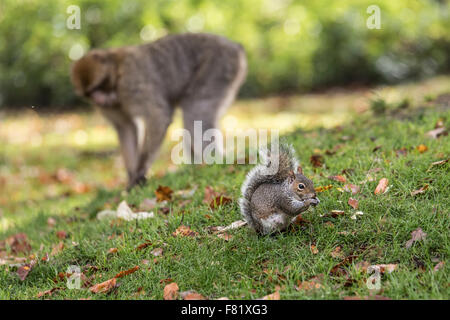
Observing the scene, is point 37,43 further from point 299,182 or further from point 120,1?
point 299,182

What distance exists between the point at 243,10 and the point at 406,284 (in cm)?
1116

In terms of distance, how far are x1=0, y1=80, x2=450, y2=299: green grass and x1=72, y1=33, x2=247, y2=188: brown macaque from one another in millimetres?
1375

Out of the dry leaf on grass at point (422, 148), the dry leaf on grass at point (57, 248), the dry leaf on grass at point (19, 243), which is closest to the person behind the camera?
the dry leaf on grass at point (57, 248)

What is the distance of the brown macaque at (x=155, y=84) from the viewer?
652cm

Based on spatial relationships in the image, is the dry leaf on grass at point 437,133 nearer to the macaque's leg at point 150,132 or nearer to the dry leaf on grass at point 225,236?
the dry leaf on grass at point 225,236

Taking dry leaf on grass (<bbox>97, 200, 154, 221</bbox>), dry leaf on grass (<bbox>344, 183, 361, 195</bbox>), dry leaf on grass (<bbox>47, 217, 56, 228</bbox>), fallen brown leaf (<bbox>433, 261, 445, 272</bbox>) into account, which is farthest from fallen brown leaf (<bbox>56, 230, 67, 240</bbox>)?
fallen brown leaf (<bbox>433, 261, 445, 272</bbox>)

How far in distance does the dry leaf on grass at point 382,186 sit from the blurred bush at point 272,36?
8.57 meters

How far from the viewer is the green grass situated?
3213 millimetres

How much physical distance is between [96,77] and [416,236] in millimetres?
4503

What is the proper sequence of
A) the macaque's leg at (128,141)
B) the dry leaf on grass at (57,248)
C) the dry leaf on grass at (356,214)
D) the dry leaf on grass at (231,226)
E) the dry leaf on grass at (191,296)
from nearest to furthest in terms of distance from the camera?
the dry leaf on grass at (191,296)
the dry leaf on grass at (356,214)
the dry leaf on grass at (231,226)
the dry leaf on grass at (57,248)
the macaque's leg at (128,141)

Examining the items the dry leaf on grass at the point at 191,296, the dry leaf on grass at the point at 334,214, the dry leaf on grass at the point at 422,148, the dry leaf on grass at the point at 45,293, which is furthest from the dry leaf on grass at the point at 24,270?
the dry leaf on grass at the point at 422,148

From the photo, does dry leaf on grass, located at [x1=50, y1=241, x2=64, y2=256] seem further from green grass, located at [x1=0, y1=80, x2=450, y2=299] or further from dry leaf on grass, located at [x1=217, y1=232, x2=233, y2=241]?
dry leaf on grass, located at [x1=217, y1=232, x2=233, y2=241]

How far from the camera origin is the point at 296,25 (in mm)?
12828

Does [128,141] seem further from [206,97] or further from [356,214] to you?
[356,214]
